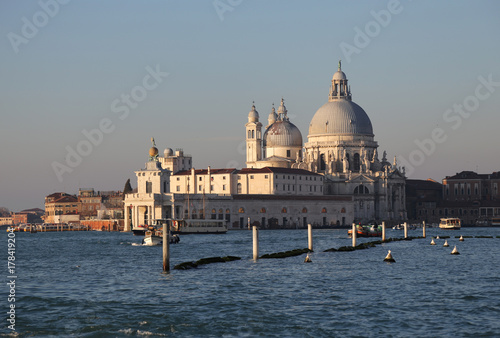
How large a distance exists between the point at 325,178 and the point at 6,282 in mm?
129307

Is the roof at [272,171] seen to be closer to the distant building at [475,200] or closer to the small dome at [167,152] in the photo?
the small dome at [167,152]

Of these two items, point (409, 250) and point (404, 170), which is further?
point (404, 170)

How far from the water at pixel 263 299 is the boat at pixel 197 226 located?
56912mm

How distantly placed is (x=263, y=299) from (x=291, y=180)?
393 ft

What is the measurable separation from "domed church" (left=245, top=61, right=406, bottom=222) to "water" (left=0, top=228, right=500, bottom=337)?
113431 millimetres

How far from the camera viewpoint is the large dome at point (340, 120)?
176 m

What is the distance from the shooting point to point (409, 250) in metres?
72.8

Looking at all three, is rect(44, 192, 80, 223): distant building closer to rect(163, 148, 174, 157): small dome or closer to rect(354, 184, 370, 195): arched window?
rect(163, 148, 174, 157): small dome

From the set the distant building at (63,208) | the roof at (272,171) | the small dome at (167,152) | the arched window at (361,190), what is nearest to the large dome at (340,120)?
the arched window at (361,190)

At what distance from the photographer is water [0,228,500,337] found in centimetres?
3158

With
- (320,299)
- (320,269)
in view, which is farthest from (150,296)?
(320,269)

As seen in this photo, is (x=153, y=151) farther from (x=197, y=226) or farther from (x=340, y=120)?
(x=340, y=120)

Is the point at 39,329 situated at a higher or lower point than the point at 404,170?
lower

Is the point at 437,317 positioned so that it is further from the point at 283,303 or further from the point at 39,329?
the point at 39,329
